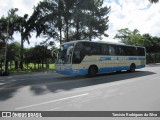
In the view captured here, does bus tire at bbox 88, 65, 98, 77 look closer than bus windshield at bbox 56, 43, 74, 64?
No

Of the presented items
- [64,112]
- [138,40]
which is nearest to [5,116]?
[64,112]

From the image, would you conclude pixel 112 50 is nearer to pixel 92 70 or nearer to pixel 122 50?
pixel 122 50

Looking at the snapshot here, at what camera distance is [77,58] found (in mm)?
16188

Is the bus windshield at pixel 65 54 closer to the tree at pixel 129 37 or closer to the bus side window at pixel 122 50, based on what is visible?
the bus side window at pixel 122 50

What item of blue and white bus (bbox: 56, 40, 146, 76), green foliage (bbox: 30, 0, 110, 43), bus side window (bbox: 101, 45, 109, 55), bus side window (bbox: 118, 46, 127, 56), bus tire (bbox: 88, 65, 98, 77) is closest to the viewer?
blue and white bus (bbox: 56, 40, 146, 76)

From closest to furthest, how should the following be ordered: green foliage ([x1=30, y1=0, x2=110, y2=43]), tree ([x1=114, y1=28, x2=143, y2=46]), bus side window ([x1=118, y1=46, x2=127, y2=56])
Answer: bus side window ([x1=118, y1=46, x2=127, y2=56])
green foliage ([x1=30, y1=0, x2=110, y2=43])
tree ([x1=114, y1=28, x2=143, y2=46])

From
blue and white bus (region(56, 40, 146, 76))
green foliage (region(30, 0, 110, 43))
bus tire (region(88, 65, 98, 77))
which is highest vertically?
green foliage (region(30, 0, 110, 43))

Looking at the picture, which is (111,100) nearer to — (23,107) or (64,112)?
(64,112)

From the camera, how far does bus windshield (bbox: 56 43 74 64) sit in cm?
1619

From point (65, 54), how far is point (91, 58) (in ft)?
7.30

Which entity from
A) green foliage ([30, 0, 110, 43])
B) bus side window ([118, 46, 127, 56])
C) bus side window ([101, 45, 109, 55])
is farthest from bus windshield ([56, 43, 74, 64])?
green foliage ([30, 0, 110, 43])

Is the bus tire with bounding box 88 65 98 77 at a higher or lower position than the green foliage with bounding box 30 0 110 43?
lower

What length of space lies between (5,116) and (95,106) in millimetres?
3024

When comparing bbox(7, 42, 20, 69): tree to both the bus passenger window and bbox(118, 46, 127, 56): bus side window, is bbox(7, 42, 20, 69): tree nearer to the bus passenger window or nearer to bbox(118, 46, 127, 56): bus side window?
bbox(118, 46, 127, 56): bus side window
